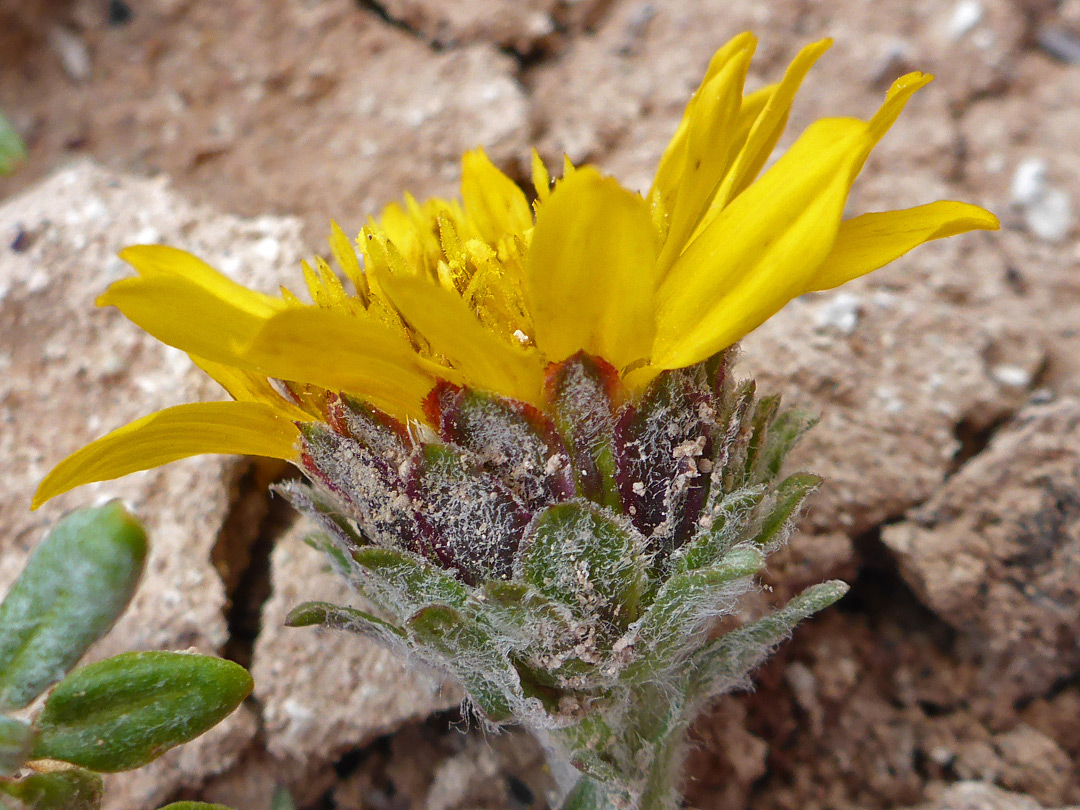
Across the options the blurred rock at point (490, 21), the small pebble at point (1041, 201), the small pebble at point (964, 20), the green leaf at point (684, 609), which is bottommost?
the green leaf at point (684, 609)

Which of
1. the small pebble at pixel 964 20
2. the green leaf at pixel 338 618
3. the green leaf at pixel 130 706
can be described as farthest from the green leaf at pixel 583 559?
the small pebble at pixel 964 20

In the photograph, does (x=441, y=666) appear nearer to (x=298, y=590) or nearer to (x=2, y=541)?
(x=298, y=590)

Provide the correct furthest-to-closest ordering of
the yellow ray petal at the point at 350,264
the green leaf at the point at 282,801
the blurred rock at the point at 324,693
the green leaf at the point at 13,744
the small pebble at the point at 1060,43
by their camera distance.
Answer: the small pebble at the point at 1060,43
the blurred rock at the point at 324,693
the green leaf at the point at 282,801
the yellow ray petal at the point at 350,264
the green leaf at the point at 13,744

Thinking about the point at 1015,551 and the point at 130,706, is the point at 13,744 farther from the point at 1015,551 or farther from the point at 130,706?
the point at 1015,551

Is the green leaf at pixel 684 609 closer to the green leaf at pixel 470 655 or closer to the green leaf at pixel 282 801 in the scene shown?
the green leaf at pixel 470 655

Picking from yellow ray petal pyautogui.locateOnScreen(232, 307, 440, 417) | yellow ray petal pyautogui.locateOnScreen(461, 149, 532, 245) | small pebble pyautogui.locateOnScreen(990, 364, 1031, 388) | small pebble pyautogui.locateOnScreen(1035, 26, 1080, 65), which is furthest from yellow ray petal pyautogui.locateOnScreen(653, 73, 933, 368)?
small pebble pyautogui.locateOnScreen(1035, 26, 1080, 65)

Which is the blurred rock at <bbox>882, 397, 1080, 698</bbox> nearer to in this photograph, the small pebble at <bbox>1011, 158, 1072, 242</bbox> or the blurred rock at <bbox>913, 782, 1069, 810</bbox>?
the blurred rock at <bbox>913, 782, 1069, 810</bbox>

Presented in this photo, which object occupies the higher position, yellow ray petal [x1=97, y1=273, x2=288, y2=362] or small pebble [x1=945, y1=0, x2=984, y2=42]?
small pebble [x1=945, y1=0, x2=984, y2=42]
